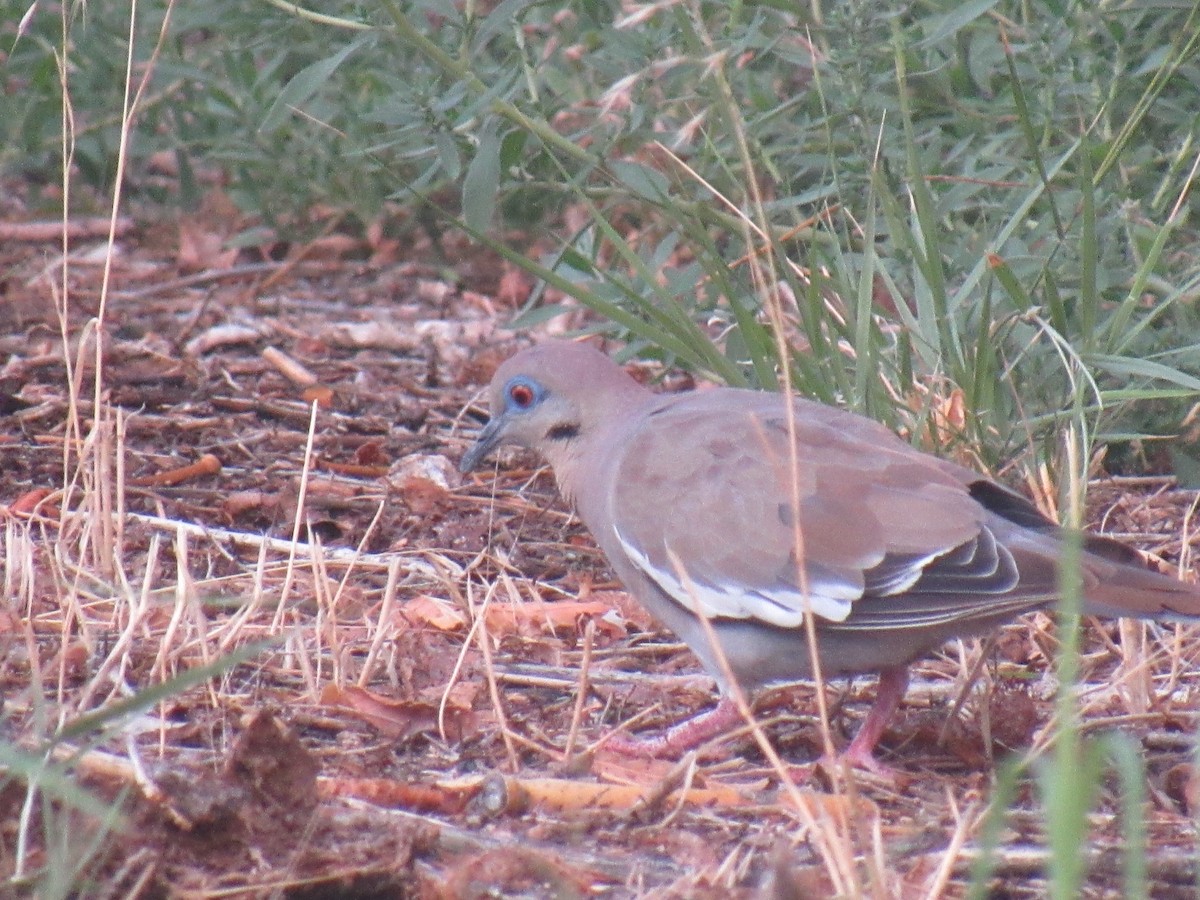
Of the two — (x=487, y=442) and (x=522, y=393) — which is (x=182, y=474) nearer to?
(x=487, y=442)

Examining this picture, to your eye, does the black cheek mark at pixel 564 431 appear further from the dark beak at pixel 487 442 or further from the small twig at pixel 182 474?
the small twig at pixel 182 474

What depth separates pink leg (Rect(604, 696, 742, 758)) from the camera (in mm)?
3359

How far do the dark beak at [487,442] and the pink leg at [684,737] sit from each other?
106cm

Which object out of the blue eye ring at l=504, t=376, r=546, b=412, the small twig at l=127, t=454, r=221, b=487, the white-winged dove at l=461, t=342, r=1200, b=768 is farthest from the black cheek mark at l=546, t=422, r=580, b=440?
the small twig at l=127, t=454, r=221, b=487

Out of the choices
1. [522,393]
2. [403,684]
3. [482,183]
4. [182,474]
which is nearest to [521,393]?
[522,393]

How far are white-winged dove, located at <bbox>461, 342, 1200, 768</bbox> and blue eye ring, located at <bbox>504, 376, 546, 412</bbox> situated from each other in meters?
0.43

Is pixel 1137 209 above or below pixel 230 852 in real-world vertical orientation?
above

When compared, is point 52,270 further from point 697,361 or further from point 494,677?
point 494,677

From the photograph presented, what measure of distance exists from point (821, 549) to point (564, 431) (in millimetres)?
1014

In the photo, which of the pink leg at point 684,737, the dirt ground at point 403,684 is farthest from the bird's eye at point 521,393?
the pink leg at point 684,737

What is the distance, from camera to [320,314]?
6793mm

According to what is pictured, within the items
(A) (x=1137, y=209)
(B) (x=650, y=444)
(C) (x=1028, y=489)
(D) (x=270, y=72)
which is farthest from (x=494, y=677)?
(D) (x=270, y=72)

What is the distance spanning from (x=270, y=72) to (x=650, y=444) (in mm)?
2920

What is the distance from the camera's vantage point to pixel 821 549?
337 cm
